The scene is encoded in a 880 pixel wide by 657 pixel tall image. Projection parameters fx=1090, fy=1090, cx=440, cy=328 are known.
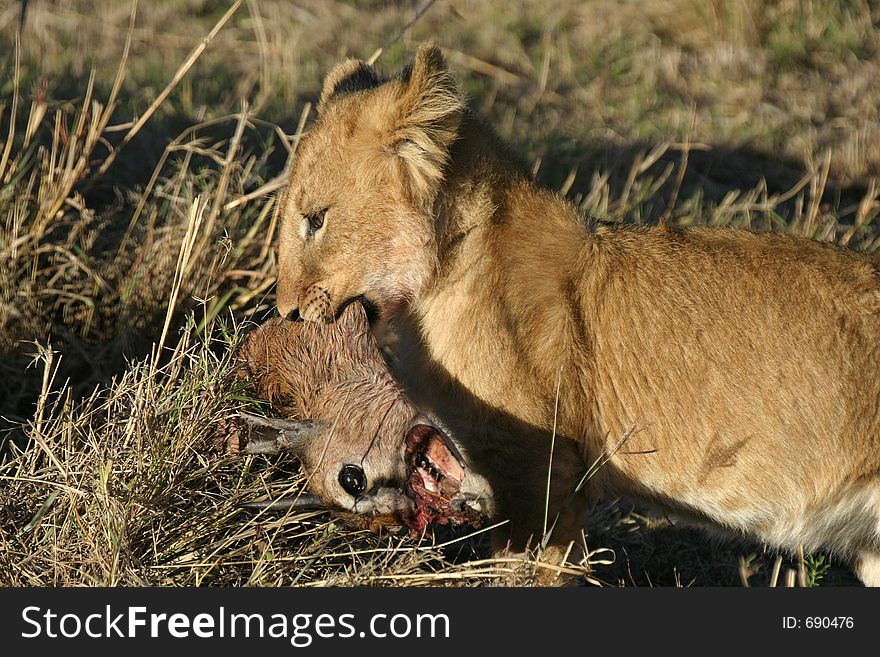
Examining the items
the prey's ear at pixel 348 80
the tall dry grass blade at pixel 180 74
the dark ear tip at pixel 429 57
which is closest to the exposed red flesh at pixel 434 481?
the dark ear tip at pixel 429 57

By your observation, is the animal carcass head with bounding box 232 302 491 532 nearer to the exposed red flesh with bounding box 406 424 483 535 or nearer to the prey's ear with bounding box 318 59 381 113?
the exposed red flesh with bounding box 406 424 483 535

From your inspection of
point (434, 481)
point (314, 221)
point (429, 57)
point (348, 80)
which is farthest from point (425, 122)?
point (434, 481)

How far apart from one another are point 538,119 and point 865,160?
2212 mm

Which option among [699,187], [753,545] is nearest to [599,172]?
[699,187]

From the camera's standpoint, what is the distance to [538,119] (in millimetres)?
7750

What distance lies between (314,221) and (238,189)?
1816 millimetres

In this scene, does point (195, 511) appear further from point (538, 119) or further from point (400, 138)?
point (538, 119)

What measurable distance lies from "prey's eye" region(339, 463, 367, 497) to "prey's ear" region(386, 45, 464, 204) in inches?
37.4

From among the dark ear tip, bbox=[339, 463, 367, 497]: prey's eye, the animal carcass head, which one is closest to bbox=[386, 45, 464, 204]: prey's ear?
the dark ear tip

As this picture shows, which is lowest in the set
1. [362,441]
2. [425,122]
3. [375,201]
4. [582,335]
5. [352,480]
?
[352,480]

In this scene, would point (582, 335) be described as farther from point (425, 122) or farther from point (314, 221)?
point (314, 221)

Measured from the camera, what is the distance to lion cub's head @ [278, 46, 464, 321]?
3.74 meters

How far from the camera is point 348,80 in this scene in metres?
4.38

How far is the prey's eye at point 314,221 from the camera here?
3885 mm
